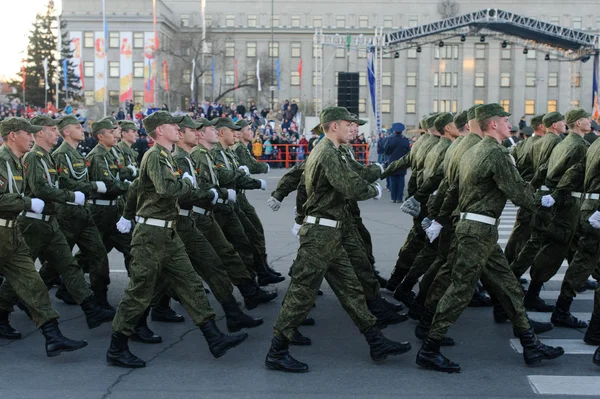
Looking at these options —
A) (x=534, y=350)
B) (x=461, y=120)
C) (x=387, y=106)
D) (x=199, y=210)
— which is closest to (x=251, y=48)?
(x=387, y=106)

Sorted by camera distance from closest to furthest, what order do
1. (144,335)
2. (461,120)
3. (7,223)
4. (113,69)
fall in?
(7,223), (144,335), (461,120), (113,69)

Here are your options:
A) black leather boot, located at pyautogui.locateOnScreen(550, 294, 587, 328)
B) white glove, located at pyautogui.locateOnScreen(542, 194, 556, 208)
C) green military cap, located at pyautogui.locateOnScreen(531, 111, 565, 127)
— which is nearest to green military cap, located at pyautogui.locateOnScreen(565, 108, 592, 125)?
green military cap, located at pyautogui.locateOnScreen(531, 111, 565, 127)

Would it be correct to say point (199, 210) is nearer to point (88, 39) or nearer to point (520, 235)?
point (520, 235)

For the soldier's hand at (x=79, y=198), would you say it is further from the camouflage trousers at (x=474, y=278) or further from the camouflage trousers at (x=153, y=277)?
the camouflage trousers at (x=474, y=278)

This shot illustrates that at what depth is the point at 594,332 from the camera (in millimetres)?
7250

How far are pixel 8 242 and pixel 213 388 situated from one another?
2245 mm

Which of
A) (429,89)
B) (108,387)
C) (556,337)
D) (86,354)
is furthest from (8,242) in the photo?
(429,89)

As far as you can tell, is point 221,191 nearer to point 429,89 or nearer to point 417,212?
point 417,212

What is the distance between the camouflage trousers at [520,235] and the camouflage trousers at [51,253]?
4.90 m

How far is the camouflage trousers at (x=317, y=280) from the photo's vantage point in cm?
659

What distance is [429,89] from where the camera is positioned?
8531 centimetres

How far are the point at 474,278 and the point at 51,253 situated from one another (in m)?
3.94

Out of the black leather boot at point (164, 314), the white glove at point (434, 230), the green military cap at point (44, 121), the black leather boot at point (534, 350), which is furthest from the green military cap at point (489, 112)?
the green military cap at point (44, 121)

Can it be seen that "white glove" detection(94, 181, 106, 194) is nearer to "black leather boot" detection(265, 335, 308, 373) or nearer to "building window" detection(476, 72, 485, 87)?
"black leather boot" detection(265, 335, 308, 373)
